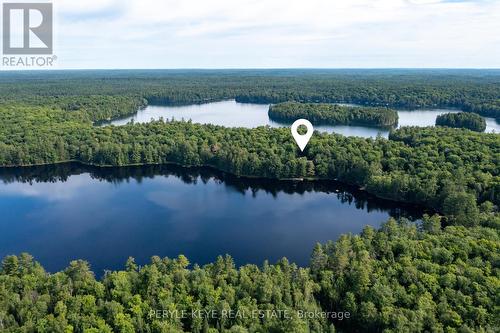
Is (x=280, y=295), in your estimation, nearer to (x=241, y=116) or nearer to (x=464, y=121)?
(x=464, y=121)

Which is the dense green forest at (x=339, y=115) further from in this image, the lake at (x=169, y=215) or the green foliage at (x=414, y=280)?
the green foliage at (x=414, y=280)

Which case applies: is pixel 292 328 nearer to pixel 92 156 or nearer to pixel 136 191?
pixel 136 191

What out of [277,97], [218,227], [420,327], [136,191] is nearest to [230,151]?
[136,191]

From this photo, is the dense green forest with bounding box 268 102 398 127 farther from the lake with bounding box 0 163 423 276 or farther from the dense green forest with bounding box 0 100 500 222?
the lake with bounding box 0 163 423 276

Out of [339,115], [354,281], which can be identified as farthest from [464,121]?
[354,281]

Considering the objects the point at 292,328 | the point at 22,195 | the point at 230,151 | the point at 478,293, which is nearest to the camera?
the point at 292,328
